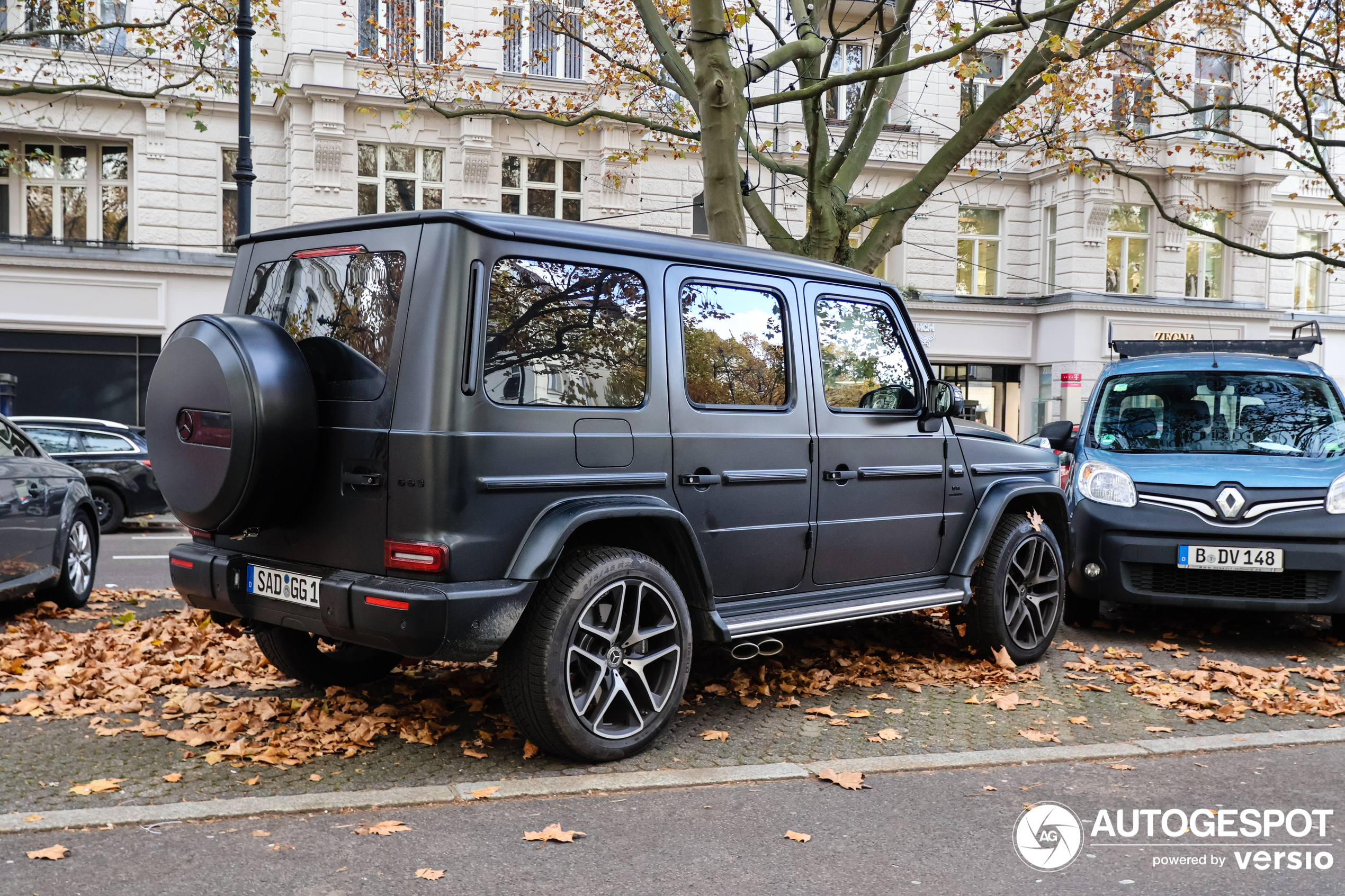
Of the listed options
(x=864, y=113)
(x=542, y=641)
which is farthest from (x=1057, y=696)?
(x=864, y=113)

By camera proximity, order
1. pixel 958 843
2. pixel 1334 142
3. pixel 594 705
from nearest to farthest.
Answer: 1. pixel 958 843
2. pixel 594 705
3. pixel 1334 142

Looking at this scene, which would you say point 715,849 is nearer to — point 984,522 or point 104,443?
point 984,522

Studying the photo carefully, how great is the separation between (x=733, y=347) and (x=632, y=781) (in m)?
1.91

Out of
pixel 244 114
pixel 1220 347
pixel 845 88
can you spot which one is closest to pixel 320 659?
pixel 1220 347

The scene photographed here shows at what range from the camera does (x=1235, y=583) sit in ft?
23.3

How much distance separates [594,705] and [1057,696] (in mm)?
2596

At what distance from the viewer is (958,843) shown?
3.90 meters

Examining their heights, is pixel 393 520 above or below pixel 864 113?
below

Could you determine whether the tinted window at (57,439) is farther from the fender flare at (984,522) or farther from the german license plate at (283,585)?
the fender flare at (984,522)

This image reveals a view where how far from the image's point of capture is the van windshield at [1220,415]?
7922 mm

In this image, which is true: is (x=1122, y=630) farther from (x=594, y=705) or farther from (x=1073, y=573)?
(x=594, y=705)

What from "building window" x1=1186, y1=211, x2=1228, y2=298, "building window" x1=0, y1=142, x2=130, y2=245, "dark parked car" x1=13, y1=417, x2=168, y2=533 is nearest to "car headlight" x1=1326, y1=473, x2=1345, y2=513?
"dark parked car" x1=13, y1=417, x2=168, y2=533

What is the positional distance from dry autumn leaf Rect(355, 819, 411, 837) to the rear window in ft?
4.88

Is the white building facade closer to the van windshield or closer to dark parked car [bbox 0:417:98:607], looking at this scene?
the van windshield
